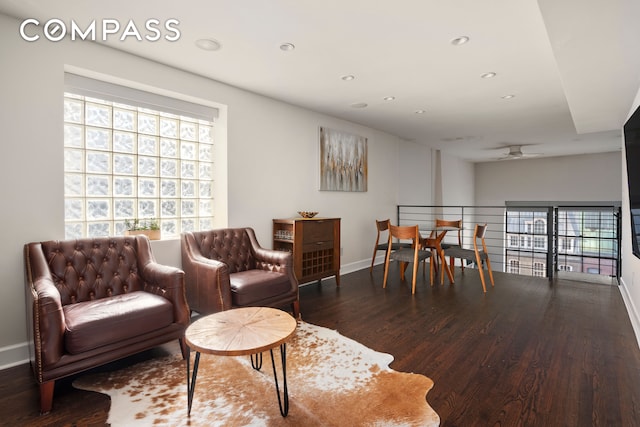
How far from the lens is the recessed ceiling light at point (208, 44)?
108 inches

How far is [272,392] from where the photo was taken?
6.55 ft

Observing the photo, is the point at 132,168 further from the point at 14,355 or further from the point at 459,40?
the point at 459,40

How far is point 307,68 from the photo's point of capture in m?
3.29

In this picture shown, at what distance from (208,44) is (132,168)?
4.54 ft

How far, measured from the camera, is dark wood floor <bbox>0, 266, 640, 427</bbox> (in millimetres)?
1818

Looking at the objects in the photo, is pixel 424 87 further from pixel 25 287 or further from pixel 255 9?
pixel 25 287

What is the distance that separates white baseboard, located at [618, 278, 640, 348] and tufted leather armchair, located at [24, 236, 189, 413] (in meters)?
3.68

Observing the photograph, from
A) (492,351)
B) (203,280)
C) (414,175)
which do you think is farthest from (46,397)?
(414,175)

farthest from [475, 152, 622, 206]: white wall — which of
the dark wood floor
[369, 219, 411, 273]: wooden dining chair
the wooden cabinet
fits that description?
the wooden cabinet

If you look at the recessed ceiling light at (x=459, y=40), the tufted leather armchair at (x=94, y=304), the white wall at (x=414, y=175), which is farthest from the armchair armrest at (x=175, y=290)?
the white wall at (x=414, y=175)

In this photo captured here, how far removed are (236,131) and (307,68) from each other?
3.62ft

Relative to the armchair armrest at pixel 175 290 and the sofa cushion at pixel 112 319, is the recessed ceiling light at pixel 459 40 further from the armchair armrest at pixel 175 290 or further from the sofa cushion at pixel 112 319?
the sofa cushion at pixel 112 319

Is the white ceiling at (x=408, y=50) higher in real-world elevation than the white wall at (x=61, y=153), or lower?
higher

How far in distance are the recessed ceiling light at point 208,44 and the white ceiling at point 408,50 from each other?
0.05 metres
